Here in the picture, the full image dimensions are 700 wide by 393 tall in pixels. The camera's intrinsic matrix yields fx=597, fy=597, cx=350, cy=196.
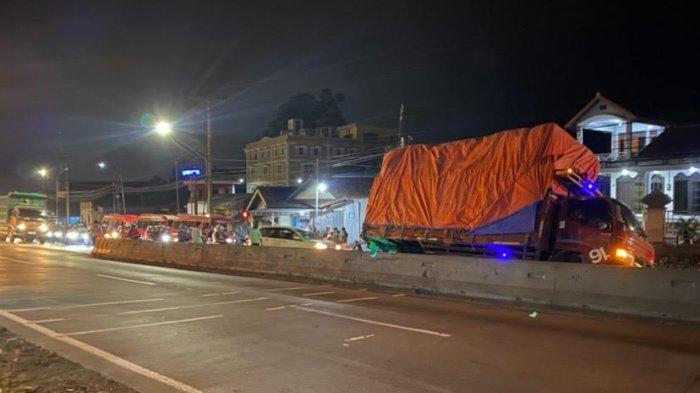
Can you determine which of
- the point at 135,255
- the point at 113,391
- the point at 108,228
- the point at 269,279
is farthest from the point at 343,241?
the point at 108,228

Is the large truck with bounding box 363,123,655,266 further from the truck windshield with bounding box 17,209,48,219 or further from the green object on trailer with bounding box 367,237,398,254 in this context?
the truck windshield with bounding box 17,209,48,219

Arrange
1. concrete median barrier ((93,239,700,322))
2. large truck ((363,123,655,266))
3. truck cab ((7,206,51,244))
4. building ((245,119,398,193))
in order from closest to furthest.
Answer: concrete median barrier ((93,239,700,322))
large truck ((363,123,655,266))
truck cab ((7,206,51,244))
building ((245,119,398,193))

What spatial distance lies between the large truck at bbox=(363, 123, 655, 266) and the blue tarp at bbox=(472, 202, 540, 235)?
24 millimetres

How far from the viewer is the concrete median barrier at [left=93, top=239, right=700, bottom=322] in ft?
35.0

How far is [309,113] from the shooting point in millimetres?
100938

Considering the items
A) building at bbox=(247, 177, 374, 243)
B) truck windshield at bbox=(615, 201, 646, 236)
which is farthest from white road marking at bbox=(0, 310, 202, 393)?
building at bbox=(247, 177, 374, 243)

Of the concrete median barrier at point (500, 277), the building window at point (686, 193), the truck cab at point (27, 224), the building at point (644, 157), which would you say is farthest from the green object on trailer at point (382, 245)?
the truck cab at point (27, 224)

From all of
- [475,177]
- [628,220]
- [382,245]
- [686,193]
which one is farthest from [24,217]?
[686,193]

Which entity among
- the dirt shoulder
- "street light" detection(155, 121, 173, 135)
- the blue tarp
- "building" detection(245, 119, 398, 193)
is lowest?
the dirt shoulder

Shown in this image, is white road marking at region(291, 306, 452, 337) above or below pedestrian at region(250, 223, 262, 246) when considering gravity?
below

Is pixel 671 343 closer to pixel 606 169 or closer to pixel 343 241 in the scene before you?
pixel 343 241

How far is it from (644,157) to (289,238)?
63.6ft

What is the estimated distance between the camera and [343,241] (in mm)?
30484

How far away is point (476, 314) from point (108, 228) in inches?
1838
